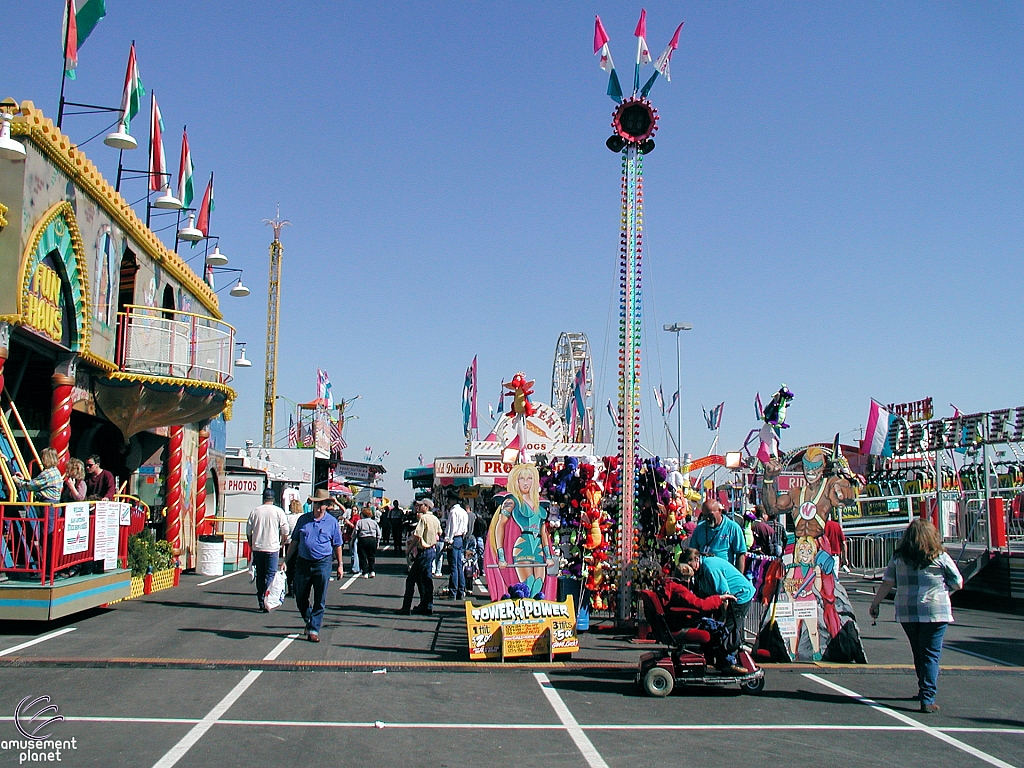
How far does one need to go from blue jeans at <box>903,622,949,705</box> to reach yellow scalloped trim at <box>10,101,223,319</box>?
12.7 m

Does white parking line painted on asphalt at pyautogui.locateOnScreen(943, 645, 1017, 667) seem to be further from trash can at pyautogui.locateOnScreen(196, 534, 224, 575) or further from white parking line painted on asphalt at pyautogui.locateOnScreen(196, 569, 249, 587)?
trash can at pyautogui.locateOnScreen(196, 534, 224, 575)

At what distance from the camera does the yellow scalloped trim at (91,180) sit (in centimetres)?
1248

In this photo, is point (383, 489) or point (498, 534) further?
point (383, 489)

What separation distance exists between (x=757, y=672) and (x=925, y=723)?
1473 mm

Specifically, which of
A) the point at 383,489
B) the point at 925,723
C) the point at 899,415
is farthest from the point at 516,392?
the point at 383,489

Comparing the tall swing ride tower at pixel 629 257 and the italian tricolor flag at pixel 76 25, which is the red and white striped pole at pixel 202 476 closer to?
the italian tricolor flag at pixel 76 25

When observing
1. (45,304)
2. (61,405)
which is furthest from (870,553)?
(45,304)

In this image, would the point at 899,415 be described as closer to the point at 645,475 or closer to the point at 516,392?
the point at 516,392

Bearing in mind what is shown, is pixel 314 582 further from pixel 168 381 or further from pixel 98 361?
pixel 168 381

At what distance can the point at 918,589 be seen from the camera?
7.74 meters

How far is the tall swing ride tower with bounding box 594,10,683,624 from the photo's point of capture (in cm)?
1159

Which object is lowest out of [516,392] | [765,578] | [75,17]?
[765,578]

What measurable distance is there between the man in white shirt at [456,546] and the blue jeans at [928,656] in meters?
8.67

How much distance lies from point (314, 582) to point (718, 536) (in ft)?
15.6
